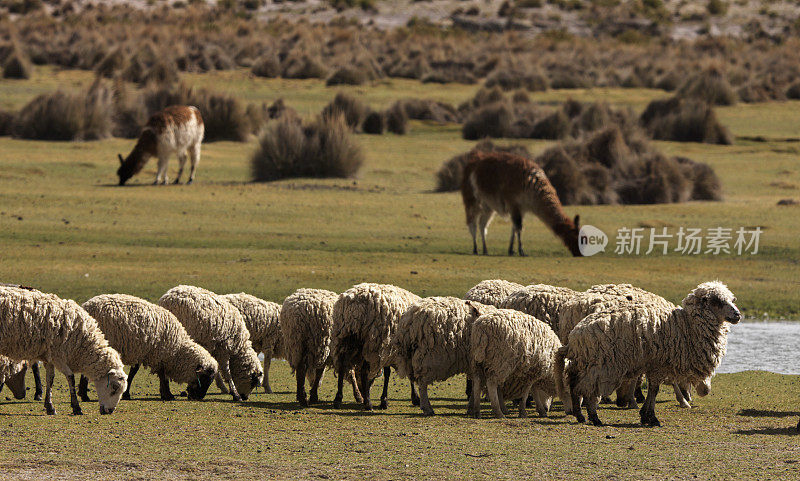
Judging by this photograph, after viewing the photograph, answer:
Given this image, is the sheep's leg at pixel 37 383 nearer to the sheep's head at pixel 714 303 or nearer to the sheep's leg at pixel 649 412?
the sheep's leg at pixel 649 412

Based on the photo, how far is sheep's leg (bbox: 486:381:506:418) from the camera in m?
10.3

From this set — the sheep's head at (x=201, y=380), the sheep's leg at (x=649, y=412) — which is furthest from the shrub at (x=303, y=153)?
the sheep's leg at (x=649, y=412)

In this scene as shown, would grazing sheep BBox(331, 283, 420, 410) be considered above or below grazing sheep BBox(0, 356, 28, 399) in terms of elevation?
above

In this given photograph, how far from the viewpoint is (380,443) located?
8.89 metres

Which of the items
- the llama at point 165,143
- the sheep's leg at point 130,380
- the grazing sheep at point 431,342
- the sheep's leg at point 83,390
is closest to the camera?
the grazing sheep at point 431,342

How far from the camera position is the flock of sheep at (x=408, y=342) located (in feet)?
32.6

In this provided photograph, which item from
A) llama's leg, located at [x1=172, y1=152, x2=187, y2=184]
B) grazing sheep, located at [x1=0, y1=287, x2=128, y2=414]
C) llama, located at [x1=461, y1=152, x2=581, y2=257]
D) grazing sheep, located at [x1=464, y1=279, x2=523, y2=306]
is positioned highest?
grazing sheep, located at [x1=0, y1=287, x2=128, y2=414]

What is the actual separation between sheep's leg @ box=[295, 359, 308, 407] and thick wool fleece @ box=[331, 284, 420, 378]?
1.30 ft

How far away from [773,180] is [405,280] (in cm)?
1382

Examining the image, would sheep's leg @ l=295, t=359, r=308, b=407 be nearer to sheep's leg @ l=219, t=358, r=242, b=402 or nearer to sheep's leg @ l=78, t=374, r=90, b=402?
sheep's leg @ l=219, t=358, r=242, b=402

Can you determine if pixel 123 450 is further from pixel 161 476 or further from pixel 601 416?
pixel 601 416

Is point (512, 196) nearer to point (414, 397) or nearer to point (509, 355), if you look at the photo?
point (414, 397)

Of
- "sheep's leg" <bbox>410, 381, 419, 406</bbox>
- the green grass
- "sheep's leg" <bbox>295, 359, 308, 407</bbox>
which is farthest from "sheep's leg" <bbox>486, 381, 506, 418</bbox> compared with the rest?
"sheep's leg" <bbox>295, 359, 308, 407</bbox>

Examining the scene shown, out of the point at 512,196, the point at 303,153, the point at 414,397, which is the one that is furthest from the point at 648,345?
the point at 303,153
